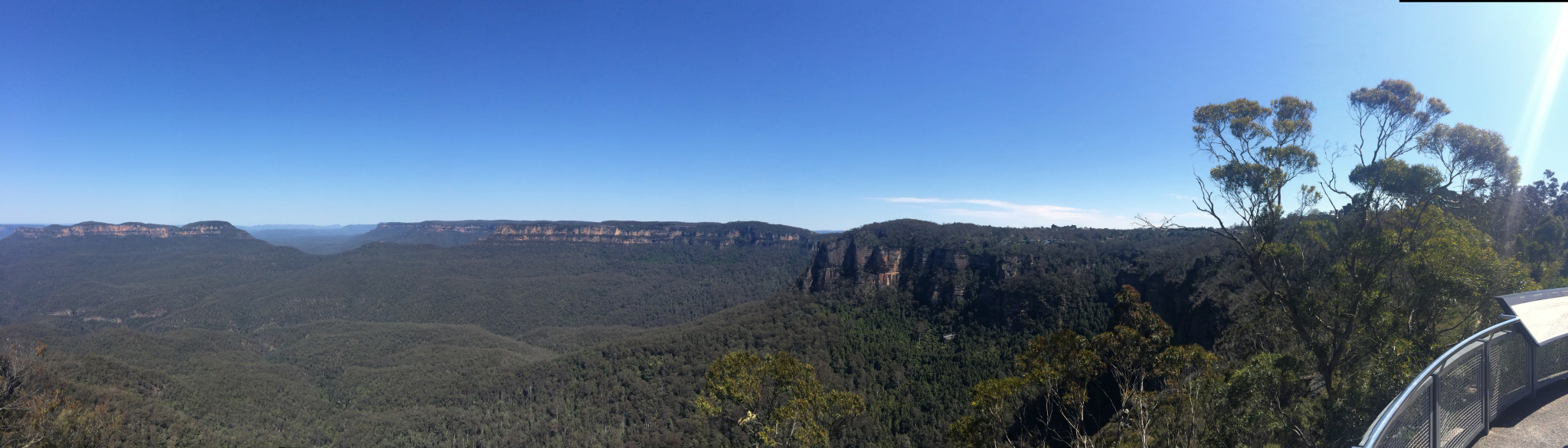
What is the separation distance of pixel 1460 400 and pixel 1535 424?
213 cm

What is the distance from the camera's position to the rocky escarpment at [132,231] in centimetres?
16488

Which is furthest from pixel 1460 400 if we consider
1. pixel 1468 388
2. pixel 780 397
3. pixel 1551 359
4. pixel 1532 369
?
pixel 780 397

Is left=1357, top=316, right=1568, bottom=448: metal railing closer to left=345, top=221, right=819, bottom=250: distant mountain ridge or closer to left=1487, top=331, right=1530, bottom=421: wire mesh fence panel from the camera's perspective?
left=1487, top=331, right=1530, bottom=421: wire mesh fence panel

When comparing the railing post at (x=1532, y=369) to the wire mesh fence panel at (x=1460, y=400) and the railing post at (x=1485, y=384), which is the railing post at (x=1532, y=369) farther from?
the wire mesh fence panel at (x=1460, y=400)

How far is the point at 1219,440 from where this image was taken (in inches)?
478

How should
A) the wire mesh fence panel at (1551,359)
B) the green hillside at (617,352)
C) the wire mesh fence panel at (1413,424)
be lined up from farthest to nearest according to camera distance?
the green hillside at (617,352) < the wire mesh fence panel at (1551,359) < the wire mesh fence panel at (1413,424)

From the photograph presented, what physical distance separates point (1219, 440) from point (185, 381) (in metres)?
71.2

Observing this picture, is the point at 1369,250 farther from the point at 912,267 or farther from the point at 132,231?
the point at 132,231

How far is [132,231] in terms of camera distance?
170 m

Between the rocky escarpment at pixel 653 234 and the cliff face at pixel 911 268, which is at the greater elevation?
the rocky escarpment at pixel 653 234

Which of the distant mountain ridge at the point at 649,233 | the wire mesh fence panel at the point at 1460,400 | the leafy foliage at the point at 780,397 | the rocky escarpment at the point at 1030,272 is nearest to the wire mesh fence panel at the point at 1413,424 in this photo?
the wire mesh fence panel at the point at 1460,400

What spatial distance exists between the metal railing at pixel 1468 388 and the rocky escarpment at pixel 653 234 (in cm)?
15024

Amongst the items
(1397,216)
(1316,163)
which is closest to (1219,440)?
(1316,163)

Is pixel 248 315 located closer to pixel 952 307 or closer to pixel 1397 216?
pixel 952 307
